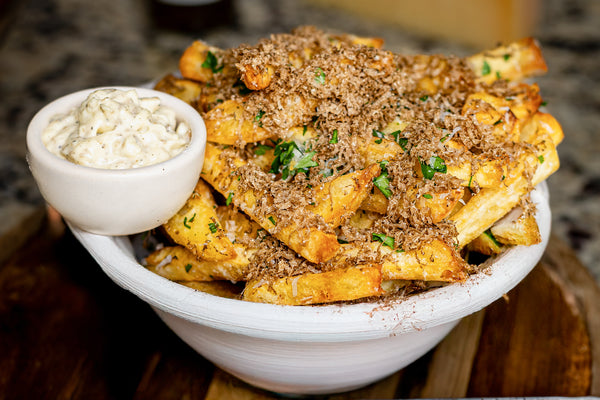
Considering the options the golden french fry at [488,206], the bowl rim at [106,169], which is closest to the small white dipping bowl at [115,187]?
the bowl rim at [106,169]

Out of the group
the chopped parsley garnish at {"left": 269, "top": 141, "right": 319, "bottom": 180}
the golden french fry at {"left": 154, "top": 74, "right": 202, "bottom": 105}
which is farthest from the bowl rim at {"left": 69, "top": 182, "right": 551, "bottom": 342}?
the golden french fry at {"left": 154, "top": 74, "right": 202, "bottom": 105}

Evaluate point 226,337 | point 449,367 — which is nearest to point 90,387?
point 226,337

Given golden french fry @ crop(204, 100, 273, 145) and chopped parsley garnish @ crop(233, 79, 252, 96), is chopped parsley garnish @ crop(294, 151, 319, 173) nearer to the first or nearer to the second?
golden french fry @ crop(204, 100, 273, 145)

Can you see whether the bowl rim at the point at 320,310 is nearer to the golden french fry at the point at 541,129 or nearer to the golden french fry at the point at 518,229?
the golden french fry at the point at 518,229

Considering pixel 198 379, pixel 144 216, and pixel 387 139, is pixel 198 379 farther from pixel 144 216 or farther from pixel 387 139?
pixel 387 139

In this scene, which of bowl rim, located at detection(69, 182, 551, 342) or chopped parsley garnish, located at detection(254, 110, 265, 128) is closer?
bowl rim, located at detection(69, 182, 551, 342)

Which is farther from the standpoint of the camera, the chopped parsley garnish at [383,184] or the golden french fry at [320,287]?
the chopped parsley garnish at [383,184]
